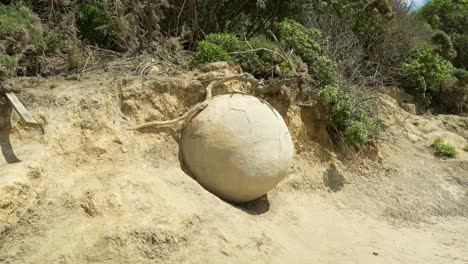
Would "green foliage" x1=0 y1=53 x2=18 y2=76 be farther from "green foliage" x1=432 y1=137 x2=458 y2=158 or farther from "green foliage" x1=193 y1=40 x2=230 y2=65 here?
"green foliage" x1=432 y1=137 x2=458 y2=158

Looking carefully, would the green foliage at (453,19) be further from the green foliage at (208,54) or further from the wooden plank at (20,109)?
the wooden plank at (20,109)

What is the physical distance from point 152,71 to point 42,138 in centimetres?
220

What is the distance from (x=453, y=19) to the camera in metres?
16.6

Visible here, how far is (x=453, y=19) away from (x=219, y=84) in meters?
12.9

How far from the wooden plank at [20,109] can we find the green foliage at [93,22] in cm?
303

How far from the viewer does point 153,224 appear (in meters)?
5.07

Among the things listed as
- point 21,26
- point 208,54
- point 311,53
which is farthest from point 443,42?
point 21,26

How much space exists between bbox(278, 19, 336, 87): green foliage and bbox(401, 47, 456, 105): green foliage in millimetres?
4247

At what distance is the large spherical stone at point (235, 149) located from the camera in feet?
19.7

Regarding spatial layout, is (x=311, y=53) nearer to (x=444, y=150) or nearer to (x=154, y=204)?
(x=444, y=150)

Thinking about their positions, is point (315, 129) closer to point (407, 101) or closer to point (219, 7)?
point (219, 7)

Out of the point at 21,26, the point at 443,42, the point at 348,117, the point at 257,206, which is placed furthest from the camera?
the point at 443,42

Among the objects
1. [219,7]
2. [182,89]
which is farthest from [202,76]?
[219,7]

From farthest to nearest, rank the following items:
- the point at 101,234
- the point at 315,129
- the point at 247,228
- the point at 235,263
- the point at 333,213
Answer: the point at 315,129, the point at 333,213, the point at 247,228, the point at 235,263, the point at 101,234
